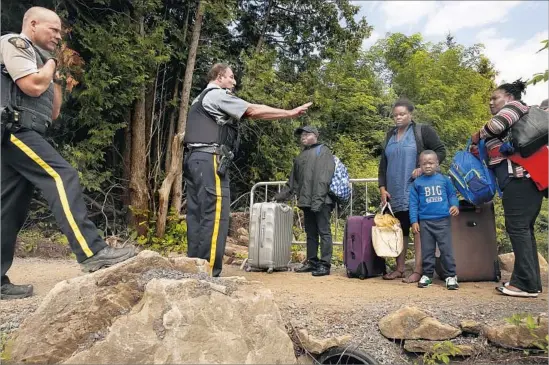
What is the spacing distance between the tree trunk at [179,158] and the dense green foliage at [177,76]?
0.20 m

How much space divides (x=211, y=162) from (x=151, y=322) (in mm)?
1927

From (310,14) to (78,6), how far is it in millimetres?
5944

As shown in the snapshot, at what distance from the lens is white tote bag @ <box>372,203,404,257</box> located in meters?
5.14

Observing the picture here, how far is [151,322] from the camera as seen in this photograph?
271 cm

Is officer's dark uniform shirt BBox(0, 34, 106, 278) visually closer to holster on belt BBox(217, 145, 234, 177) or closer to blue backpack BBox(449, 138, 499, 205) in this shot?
holster on belt BBox(217, 145, 234, 177)

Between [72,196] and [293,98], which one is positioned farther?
[293,98]

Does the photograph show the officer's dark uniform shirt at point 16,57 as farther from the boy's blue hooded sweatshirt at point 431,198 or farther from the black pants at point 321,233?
the boy's blue hooded sweatshirt at point 431,198

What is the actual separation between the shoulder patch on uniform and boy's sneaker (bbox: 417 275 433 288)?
4061 mm

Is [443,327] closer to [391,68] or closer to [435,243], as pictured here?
[435,243]

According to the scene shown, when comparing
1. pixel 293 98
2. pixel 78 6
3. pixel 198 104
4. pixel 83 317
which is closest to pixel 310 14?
pixel 293 98

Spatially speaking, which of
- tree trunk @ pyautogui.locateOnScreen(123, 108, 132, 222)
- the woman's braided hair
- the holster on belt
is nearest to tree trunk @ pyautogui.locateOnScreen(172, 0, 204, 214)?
tree trunk @ pyautogui.locateOnScreen(123, 108, 132, 222)

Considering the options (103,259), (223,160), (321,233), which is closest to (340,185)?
(321,233)

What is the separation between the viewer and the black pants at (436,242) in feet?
16.0

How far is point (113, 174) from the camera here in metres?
9.73
